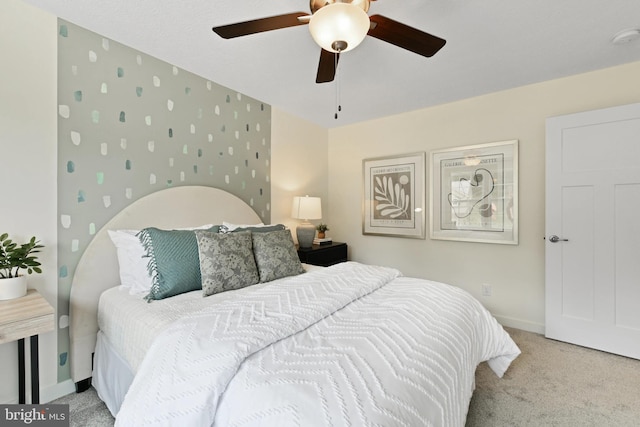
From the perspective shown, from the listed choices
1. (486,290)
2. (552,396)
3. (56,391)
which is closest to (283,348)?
(56,391)

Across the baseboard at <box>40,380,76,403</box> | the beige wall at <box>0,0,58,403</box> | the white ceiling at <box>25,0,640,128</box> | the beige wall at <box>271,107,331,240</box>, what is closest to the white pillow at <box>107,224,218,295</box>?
the beige wall at <box>0,0,58,403</box>

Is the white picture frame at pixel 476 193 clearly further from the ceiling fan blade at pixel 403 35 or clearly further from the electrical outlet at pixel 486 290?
the ceiling fan blade at pixel 403 35

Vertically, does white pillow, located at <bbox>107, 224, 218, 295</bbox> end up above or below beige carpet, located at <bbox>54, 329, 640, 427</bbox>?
above

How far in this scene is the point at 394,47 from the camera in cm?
208

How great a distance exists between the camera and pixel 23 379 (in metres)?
1.52

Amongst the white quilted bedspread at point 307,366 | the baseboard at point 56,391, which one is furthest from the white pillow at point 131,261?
the white quilted bedspread at point 307,366

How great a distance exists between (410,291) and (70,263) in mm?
2136

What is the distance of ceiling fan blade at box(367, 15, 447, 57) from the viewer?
4.50 ft

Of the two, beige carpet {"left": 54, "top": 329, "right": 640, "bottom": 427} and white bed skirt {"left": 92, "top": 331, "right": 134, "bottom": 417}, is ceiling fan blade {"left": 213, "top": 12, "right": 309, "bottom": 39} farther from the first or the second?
beige carpet {"left": 54, "top": 329, "right": 640, "bottom": 427}

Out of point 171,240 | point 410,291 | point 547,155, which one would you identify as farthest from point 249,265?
point 547,155

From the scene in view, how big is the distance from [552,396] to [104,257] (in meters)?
3.04

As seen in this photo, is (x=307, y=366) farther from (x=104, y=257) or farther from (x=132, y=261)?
(x=104, y=257)

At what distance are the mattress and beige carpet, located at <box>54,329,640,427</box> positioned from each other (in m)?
0.50

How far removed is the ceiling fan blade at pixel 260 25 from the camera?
1.39 meters
